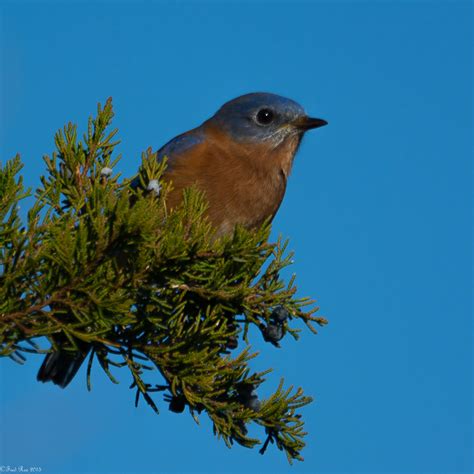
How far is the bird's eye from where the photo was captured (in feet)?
23.8

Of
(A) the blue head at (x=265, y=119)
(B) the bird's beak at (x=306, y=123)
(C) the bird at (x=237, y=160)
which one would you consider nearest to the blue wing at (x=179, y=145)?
(C) the bird at (x=237, y=160)

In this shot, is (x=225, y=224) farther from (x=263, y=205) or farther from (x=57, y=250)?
(x=57, y=250)

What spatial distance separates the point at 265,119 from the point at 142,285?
3758mm

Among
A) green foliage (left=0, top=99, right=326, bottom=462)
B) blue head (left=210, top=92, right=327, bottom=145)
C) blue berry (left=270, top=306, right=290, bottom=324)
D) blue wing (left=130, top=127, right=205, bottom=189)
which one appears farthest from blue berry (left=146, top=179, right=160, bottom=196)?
blue head (left=210, top=92, right=327, bottom=145)

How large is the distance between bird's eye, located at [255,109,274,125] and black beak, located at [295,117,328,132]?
243 mm

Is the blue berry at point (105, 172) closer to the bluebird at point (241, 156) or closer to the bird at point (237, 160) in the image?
the bird at point (237, 160)

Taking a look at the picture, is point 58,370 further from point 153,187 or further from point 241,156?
point 241,156

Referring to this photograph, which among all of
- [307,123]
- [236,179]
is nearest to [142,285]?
[236,179]

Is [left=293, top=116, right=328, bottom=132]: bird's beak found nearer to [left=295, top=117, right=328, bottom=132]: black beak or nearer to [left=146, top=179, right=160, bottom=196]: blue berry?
[left=295, top=117, right=328, bottom=132]: black beak

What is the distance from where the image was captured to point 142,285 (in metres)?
3.80

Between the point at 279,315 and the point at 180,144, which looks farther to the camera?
the point at 180,144

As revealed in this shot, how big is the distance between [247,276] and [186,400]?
739 millimetres

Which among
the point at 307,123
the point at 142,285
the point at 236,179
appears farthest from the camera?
the point at 307,123

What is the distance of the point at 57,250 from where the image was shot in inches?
138
